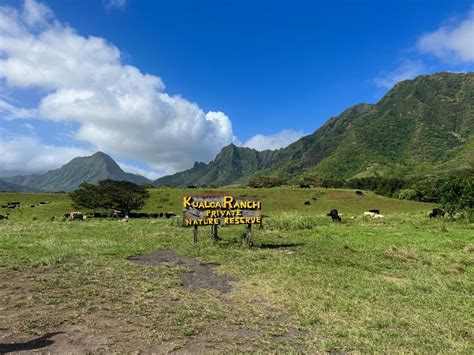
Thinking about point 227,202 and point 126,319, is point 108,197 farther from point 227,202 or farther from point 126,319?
point 126,319

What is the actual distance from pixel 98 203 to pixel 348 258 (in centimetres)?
5875

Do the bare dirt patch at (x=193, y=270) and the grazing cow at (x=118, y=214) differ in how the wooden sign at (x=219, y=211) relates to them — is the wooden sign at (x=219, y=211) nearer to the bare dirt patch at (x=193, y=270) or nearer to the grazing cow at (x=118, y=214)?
the bare dirt patch at (x=193, y=270)

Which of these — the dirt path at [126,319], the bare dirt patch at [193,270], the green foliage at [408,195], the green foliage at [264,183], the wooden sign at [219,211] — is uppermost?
the green foliage at [264,183]

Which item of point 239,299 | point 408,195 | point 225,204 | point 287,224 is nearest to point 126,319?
point 239,299

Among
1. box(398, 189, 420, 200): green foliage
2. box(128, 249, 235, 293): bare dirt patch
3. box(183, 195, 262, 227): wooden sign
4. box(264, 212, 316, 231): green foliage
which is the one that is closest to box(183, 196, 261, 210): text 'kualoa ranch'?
box(183, 195, 262, 227): wooden sign

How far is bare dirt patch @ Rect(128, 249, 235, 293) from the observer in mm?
11129

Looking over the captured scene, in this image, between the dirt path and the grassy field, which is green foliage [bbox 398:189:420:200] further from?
the dirt path

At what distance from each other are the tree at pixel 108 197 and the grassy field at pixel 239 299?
4929 centimetres

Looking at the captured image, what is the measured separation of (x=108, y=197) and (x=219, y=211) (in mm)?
50951

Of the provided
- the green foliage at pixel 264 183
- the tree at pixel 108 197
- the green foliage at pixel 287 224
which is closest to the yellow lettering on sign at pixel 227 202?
the green foliage at pixel 287 224

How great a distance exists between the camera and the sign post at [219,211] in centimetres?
2064

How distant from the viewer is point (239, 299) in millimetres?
9633

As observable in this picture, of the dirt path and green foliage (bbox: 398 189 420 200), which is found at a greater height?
green foliage (bbox: 398 189 420 200)

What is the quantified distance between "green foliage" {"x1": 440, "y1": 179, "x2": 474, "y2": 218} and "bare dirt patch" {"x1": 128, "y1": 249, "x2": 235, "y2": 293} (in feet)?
95.2
